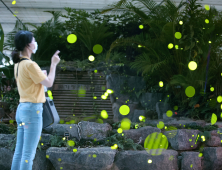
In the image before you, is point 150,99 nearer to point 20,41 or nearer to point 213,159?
point 213,159

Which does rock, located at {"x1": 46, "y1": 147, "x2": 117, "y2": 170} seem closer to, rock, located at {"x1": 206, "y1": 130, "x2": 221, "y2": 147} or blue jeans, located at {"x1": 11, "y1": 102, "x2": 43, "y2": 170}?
blue jeans, located at {"x1": 11, "y1": 102, "x2": 43, "y2": 170}

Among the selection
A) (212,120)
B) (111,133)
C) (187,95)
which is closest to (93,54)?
(111,133)

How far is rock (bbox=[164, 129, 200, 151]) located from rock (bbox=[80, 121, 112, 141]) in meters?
0.93

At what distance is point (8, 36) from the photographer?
323cm

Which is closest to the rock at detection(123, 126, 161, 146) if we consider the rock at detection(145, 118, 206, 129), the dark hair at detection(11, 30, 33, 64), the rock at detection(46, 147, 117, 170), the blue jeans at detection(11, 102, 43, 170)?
the rock at detection(145, 118, 206, 129)

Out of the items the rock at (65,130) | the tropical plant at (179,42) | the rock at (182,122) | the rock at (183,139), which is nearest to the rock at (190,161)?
the rock at (183,139)

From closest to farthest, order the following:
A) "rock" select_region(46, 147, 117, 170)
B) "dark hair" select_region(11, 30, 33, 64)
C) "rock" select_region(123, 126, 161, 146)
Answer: "dark hair" select_region(11, 30, 33, 64)
"rock" select_region(46, 147, 117, 170)
"rock" select_region(123, 126, 161, 146)

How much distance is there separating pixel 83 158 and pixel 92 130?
41 centimetres

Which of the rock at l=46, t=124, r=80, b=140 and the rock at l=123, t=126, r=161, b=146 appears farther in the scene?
the rock at l=123, t=126, r=161, b=146

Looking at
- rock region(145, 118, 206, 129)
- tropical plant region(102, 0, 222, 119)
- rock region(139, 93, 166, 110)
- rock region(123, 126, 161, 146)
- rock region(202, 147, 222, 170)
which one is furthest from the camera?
rock region(139, 93, 166, 110)

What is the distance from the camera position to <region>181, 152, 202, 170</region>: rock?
2512mm

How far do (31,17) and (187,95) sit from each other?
2.90m

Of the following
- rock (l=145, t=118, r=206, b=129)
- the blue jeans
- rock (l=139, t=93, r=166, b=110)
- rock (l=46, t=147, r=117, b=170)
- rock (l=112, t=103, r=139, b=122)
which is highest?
rock (l=139, t=93, r=166, b=110)

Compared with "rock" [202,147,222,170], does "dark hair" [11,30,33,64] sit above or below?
above
